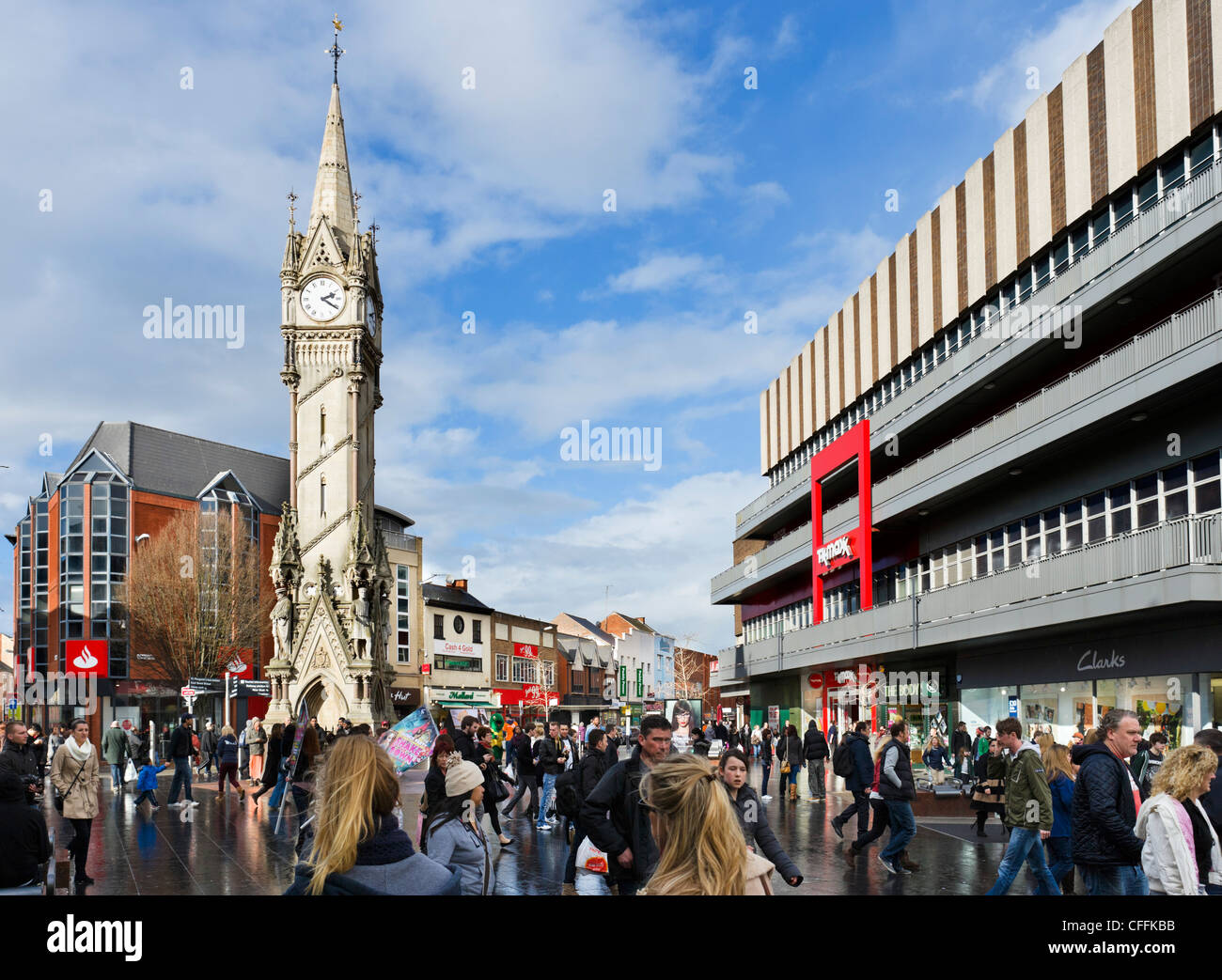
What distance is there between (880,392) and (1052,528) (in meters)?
16.5

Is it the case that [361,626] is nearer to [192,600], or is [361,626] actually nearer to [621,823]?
[192,600]

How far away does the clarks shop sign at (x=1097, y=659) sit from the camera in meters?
23.7

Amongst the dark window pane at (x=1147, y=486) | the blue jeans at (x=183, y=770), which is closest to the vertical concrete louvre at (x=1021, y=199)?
the dark window pane at (x=1147, y=486)

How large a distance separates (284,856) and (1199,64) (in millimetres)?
23239

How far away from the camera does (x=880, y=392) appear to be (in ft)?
152

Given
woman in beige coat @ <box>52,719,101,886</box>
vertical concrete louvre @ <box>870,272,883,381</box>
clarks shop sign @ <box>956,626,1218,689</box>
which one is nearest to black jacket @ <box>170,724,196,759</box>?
woman in beige coat @ <box>52,719,101,886</box>

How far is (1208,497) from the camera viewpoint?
23.8m

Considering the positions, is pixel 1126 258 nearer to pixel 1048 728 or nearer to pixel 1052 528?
→ pixel 1052 528

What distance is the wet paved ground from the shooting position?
12656 mm

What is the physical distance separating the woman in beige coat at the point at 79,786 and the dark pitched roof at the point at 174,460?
188 ft

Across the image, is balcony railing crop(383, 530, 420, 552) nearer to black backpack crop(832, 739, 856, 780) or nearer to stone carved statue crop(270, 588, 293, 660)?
stone carved statue crop(270, 588, 293, 660)

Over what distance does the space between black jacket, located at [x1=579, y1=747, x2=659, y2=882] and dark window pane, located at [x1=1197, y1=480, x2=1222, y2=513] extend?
2005 centimetres

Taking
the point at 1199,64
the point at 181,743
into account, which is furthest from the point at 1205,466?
the point at 181,743
